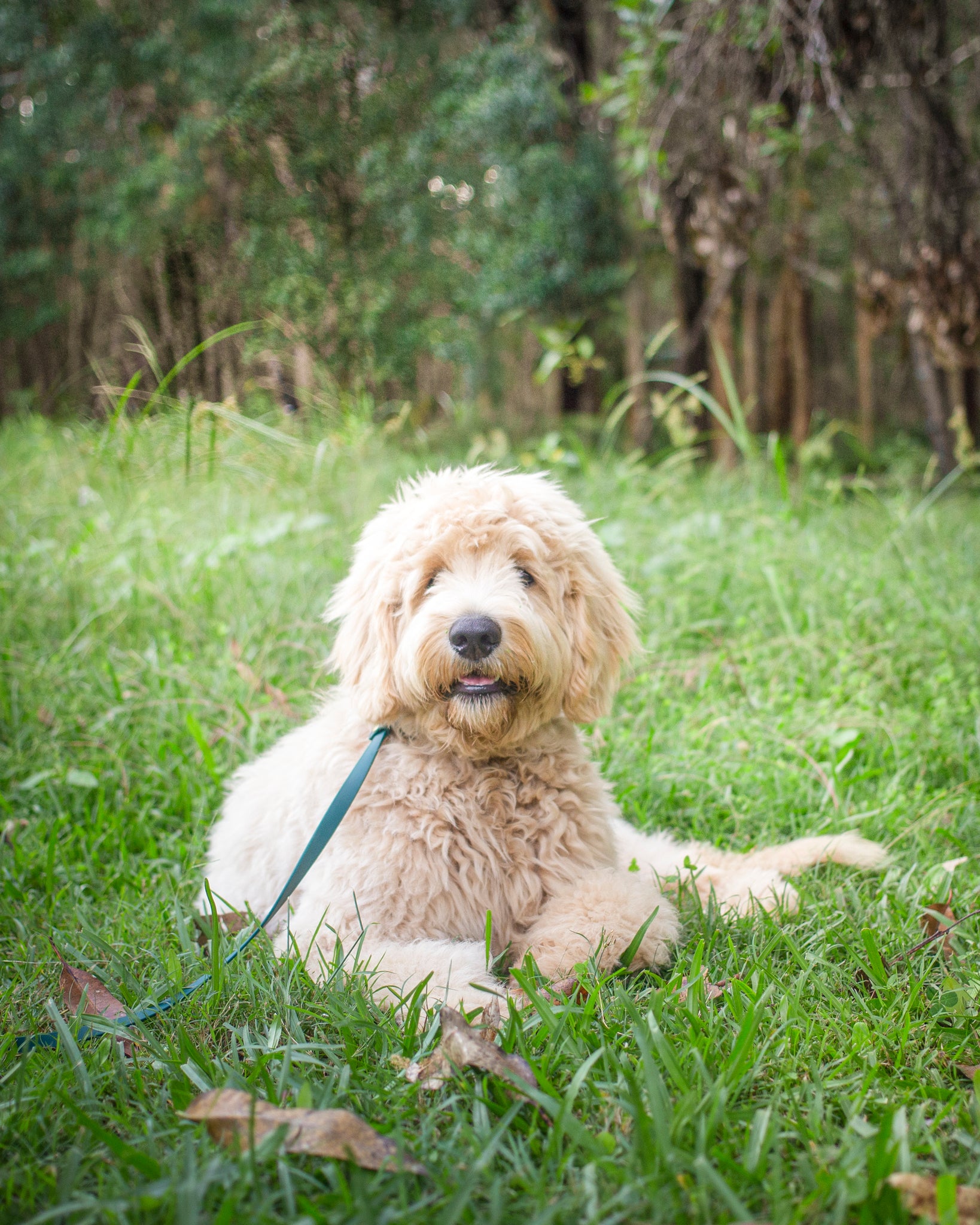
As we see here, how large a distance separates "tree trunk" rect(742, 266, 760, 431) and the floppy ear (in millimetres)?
10137

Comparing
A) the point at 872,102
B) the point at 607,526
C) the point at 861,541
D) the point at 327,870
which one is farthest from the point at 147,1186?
the point at 872,102

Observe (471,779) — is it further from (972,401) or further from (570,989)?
(972,401)

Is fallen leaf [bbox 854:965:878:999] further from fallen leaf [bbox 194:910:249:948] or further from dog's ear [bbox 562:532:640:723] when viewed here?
fallen leaf [bbox 194:910:249:948]

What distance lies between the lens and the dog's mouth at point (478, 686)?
7.64 feet

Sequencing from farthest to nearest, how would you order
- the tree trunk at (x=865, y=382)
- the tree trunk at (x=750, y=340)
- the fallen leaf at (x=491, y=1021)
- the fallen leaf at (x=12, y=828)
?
1. the tree trunk at (x=865, y=382)
2. the tree trunk at (x=750, y=340)
3. the fallen leaf at (x=12, y=828)
4. the fallen leaf at (x=491, y=1021)

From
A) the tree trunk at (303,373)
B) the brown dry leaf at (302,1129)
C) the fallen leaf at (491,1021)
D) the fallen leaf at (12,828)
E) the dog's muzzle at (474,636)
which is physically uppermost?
the tree trunk at (303,373)

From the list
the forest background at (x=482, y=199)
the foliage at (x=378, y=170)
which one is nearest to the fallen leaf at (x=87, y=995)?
the forest background at (x=482, y=199)

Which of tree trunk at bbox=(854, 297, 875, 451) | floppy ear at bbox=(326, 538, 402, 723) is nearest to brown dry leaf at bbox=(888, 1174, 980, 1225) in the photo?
floppy ear at bbox=(326, 538, 402, 723)

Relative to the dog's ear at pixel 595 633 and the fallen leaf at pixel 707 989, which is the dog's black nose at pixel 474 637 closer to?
the dog's ear at pixel 595 633

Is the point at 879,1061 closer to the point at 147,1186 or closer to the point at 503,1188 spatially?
the point at 503,1188

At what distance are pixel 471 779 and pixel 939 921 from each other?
143 centimetres

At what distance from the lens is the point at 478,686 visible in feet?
7.66

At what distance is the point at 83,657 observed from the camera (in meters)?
4.33

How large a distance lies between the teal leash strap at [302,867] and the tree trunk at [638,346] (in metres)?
7.45
